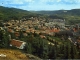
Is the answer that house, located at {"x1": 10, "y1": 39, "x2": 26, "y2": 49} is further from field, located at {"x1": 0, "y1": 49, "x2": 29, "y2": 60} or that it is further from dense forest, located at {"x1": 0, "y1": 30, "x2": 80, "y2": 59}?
field, located at {"x1": 0, "y1": 49, "x2": 29, "y2": 60}

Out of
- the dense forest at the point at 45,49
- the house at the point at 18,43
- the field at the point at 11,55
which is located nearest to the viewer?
the field at the point at 11,55

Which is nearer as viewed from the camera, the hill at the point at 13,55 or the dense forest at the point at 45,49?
the hill at the point at 13,55

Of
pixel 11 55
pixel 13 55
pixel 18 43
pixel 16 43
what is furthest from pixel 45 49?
pixel 11 55

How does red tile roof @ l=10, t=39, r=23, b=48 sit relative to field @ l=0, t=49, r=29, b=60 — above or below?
above

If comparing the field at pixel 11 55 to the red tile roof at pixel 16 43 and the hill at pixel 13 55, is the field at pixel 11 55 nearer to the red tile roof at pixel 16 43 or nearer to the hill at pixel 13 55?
the hill at pixel 13 55

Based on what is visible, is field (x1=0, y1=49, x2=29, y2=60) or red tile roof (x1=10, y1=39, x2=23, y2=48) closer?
field (x1=0, y1=49, x2=29, y2=60)

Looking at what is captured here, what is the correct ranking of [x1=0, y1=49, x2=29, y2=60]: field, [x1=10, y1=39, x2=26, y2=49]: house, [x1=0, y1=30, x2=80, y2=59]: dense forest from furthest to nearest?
[x1=10, y1=39, x2=26, y2=49]: house < [x1=0, y1=30, x2=80, y2=59]: dense forest < [x1=0, y1=49, x2=29, y2=60]: field

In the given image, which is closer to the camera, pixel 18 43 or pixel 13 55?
pixel 13 55

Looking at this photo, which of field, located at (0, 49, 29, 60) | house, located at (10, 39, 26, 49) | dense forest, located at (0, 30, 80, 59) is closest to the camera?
field, located at (0, 49, 29, 60)

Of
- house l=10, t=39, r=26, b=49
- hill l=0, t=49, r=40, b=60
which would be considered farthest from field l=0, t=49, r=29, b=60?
house l=10, t=39, r=26, b=49

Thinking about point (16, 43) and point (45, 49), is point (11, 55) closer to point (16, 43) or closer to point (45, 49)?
point (16, 43)

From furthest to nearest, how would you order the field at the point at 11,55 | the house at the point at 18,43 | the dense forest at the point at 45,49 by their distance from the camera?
the house at the point at 18,43 < the dense forest at the point at 45,49 < the field at the point at 11,55

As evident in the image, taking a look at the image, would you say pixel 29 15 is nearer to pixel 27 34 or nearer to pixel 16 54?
pixel 27 34

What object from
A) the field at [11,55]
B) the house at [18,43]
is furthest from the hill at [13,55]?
the house at [18,43]
